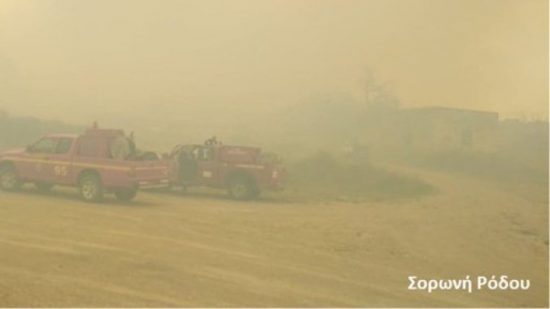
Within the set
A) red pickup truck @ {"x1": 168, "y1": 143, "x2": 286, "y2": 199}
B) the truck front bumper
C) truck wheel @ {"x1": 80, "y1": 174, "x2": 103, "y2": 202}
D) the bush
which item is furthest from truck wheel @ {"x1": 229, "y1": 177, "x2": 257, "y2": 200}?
truck wheel @ {"x1": 80, "y1": 174, "x2": 103, "y2": 202}

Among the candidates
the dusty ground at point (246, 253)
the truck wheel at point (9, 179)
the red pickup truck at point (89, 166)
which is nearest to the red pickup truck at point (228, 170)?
the dusty ground at point (246, 253)

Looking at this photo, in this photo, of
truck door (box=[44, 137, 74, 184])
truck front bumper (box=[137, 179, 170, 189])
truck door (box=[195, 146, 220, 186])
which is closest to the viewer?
truck front bumper (box=[137, 179, 170, 189])

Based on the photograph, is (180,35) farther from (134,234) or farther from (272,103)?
(134,234)

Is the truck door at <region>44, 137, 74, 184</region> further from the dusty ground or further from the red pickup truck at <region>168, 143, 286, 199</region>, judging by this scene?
the red pickup truck at <region>168, 143, 286, 199</region>

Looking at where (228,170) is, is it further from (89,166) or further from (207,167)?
(89,166)

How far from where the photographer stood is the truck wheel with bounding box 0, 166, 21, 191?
1661 centimetres

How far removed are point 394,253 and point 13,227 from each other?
630 centimetres

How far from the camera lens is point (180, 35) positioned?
5391 centimetres

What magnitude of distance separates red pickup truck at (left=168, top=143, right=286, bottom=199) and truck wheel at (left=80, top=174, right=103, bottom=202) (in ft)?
11.5

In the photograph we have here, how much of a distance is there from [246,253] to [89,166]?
20.4ft

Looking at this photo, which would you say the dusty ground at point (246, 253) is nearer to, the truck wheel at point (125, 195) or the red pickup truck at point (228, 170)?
Result: the truck wheel at point (125, 195)

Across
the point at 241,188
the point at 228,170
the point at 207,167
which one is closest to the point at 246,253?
the point at 241,188

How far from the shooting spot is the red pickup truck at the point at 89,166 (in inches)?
612

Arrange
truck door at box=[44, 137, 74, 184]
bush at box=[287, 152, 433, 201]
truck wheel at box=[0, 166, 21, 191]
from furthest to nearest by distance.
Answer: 1. bush at box=[287, 152, 433, 201]
2. truck wheel at box=[0, 166, 21, 191]
3. truck door at box=[44, 137, 74, 184]
